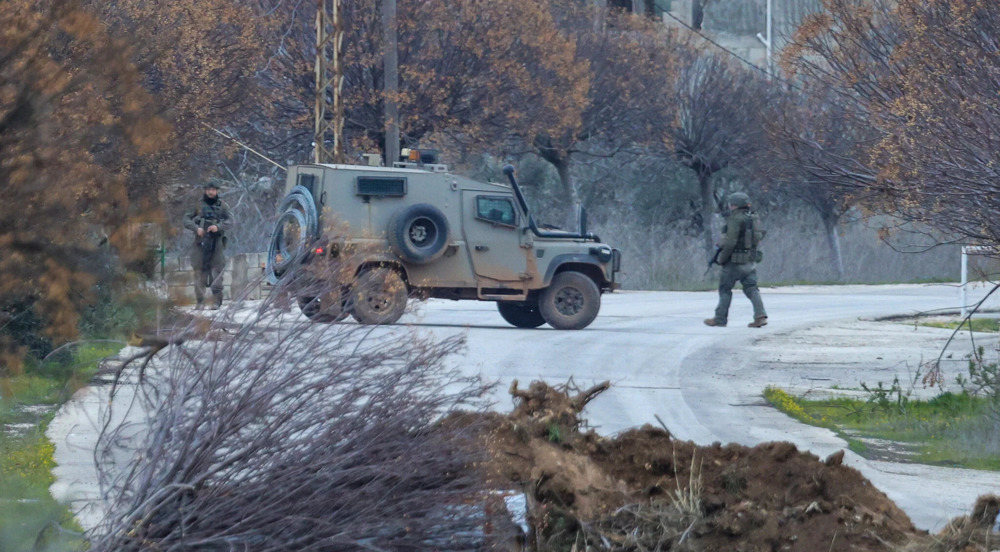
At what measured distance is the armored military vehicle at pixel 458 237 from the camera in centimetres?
1463

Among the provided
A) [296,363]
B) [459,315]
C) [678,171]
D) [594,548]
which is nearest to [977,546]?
[594,548]

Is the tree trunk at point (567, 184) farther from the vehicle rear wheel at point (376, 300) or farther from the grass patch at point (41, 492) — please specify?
the grass patch at point (41, 492)

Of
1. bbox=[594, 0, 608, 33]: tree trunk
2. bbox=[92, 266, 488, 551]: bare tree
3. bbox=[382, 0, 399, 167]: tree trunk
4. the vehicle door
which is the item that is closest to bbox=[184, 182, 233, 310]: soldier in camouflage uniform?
the vehicle door

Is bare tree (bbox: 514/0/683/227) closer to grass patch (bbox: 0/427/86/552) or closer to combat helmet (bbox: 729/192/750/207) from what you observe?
combat helmet (bbox: 729/192/750/207)

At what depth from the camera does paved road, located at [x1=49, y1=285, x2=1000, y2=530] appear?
23.0ft

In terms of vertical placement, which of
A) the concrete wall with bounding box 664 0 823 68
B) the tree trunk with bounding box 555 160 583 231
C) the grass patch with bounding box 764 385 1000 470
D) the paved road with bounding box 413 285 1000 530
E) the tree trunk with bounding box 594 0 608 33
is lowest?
the grass patch with bounding box 764 385 1000 470

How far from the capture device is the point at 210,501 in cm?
419

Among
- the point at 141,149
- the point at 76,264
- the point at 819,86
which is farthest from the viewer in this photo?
the point at 819,86

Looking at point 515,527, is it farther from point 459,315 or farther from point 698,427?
point 459,315

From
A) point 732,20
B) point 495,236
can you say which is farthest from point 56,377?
point 732,20

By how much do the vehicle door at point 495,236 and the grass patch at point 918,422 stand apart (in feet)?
16.7

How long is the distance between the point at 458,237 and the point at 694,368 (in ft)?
13.0

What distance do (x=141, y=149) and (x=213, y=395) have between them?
3.34ft

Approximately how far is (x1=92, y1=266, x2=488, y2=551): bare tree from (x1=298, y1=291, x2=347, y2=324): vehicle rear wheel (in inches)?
3.6
